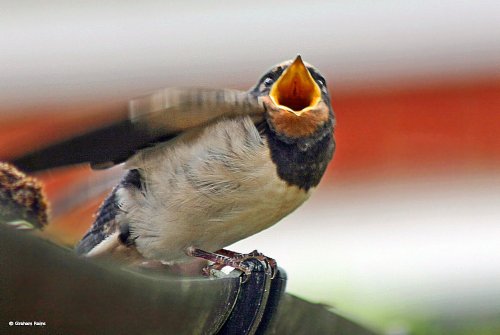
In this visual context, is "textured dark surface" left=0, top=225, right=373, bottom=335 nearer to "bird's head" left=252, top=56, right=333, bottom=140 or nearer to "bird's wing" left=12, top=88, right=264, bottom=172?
"bird's wing" left=12, top=88, right=264, bottom=172

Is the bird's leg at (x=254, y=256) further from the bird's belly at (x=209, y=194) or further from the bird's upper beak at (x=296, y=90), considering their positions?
the bird's upper beak at (x=296, y=90)

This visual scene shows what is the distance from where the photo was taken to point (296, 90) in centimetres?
197

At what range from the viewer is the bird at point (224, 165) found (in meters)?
1.89

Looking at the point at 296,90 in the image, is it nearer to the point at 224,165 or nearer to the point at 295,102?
the point at 295,102

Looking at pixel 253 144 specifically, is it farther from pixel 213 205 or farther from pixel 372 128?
pixel 372 128

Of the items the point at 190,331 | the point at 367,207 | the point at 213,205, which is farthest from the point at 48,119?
the point at 190,331

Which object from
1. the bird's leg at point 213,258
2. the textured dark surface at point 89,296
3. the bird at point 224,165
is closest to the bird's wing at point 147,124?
the bird at point 224,165

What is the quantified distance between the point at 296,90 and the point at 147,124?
0.32 meters

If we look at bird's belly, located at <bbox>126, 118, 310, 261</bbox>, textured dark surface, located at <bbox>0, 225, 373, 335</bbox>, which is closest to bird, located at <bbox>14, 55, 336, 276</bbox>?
bird's belly, located at <bbox>126, 118, 310, 261</bbox>

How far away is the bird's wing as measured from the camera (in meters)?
1.63

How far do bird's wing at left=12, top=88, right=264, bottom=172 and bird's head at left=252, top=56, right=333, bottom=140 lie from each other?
0.04m

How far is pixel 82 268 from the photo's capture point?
0.88 m

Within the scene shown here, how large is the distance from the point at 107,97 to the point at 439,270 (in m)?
1.89

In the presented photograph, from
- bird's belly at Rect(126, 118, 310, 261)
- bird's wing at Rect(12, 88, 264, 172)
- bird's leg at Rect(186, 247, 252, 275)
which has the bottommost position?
bird's leg at Rect(186, 247, 252, 275)
